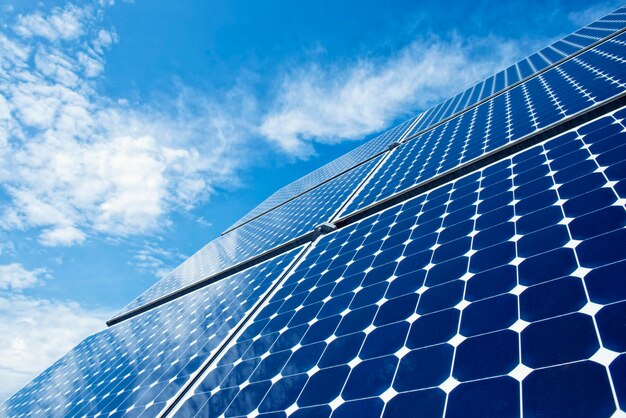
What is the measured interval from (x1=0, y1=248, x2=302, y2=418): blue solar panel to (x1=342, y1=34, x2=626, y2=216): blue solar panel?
331 cm

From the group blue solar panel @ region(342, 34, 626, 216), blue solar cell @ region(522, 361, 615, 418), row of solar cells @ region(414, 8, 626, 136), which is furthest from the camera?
row of solar cells @ region(414, 8, 626, 136)

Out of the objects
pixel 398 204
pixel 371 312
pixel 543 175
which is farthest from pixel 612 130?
pixel 371 312

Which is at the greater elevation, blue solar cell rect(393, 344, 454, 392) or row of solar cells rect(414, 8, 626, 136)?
row of solar cells rect(414, 8, 626, 136)

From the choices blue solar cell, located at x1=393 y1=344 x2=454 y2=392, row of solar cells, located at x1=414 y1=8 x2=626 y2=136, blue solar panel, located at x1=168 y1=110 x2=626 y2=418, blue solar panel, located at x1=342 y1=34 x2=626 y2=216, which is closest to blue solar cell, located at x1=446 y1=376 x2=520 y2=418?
blue solar panel, located at x1=168 y1=110 x2=626 y2=418

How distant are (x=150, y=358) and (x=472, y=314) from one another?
702 cm

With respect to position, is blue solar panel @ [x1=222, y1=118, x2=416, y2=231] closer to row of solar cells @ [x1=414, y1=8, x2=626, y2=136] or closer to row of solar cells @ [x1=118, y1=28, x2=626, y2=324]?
row of solar cells @ [x1=414, y1=8, x2=626, y2=136]

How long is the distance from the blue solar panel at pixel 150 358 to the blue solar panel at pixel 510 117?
130 inches

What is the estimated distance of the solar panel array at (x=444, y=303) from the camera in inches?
111

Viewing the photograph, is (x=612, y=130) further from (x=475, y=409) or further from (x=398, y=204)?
(x=475, y=409)

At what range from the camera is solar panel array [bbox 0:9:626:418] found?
9.26 feet

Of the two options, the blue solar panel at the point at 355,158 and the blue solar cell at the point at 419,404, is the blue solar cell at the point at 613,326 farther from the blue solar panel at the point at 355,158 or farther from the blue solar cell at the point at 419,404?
the blue solar panel at the point at 355,158

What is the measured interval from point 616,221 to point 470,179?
3.38 metres

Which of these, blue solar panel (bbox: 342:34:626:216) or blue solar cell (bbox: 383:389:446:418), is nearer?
blue solar cell (bbox: 383:389:446:418)

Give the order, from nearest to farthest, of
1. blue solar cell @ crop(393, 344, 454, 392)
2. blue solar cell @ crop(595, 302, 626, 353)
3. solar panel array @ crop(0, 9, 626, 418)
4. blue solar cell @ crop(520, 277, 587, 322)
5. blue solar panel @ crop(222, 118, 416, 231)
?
blue solar cell @ crop(595, 302, 626, 353)
solar panel array @ crop(0, 9, 626, 418)
blue solar cell @ crop(520, 277, 587, 322)
blue solar cell @ crop(393, 344, 454, 392)
blue solar panel @ crop(222, 118, 416, 231)
